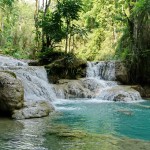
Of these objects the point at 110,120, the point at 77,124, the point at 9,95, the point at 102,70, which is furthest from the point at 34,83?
the point at 102,70

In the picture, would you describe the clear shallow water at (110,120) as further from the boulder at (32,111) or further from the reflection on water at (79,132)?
the boulder at (32,111)

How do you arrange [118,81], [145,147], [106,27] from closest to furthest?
[145,147] < [118,81] < [106,27]

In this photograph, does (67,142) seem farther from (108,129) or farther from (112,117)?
(112,117)

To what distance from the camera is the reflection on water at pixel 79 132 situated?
249 inches

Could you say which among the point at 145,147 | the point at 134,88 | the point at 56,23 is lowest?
the point at 145,147

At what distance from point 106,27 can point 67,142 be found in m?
26.2

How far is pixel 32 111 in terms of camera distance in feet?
32.1

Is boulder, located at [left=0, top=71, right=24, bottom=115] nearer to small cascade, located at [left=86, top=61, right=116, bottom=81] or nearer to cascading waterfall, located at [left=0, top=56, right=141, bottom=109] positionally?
cascading waterfall, located at [left=0, top=56, right=141, bottom=109]

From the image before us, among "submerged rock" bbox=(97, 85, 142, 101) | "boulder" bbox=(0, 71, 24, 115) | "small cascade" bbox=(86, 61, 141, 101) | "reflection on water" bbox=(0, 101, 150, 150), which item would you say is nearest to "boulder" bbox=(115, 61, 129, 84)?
"small cascade" bbox=(86, 61, 141, 101)

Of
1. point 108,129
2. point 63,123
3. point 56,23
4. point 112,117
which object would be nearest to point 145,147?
point 108,129

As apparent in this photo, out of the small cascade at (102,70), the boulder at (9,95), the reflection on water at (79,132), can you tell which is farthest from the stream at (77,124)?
the small cascade at (102,70)

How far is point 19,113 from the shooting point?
9.50m

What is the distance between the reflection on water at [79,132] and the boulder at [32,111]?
33cm

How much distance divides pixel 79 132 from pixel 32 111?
2.54m
